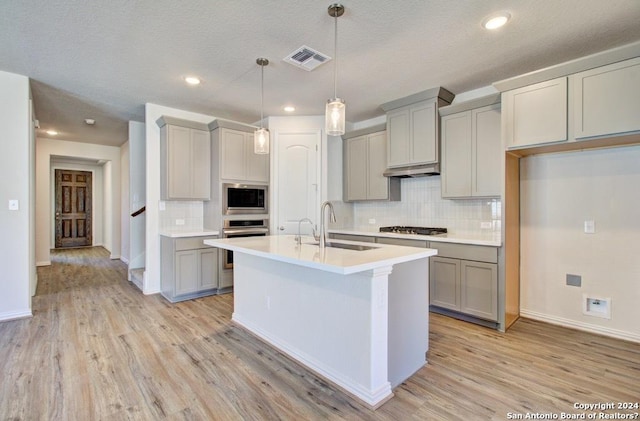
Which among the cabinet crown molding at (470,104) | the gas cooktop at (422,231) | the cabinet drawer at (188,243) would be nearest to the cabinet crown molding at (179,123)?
the cabinet drawer at (188,243)

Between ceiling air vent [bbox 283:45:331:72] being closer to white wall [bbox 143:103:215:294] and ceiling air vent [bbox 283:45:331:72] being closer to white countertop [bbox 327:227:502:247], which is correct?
white countertop [bbox 327:227:502:247]

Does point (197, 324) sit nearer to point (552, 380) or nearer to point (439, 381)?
point (439, 381)

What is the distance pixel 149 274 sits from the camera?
4371 mm

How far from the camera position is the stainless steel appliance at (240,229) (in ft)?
14.4

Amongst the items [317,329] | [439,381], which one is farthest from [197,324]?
[439,381]

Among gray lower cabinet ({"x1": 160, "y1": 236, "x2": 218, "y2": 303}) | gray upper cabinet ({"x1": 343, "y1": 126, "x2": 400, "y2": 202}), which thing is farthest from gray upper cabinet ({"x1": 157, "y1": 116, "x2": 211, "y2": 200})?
gray upper cabinet ({"x1": 343, "y1": 126, "x2": 400, "y2": 202})

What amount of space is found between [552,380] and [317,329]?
1.65 m

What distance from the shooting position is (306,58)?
2938 mm

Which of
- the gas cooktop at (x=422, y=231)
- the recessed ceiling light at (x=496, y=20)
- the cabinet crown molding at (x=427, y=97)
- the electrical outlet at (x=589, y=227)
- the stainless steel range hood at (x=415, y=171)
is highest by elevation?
the recessed ceiling light at (x=496, y=20)

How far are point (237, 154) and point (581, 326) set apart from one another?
4403 millimetres

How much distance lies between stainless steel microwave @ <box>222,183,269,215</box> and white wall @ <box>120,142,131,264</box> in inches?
129

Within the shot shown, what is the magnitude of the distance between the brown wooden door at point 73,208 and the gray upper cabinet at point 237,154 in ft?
22.1

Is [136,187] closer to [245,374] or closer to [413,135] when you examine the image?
[245,374]

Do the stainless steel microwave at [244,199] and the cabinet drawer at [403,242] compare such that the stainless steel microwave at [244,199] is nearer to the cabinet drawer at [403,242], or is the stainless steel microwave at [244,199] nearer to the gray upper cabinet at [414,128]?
the cabinet drawer at [403,242]
